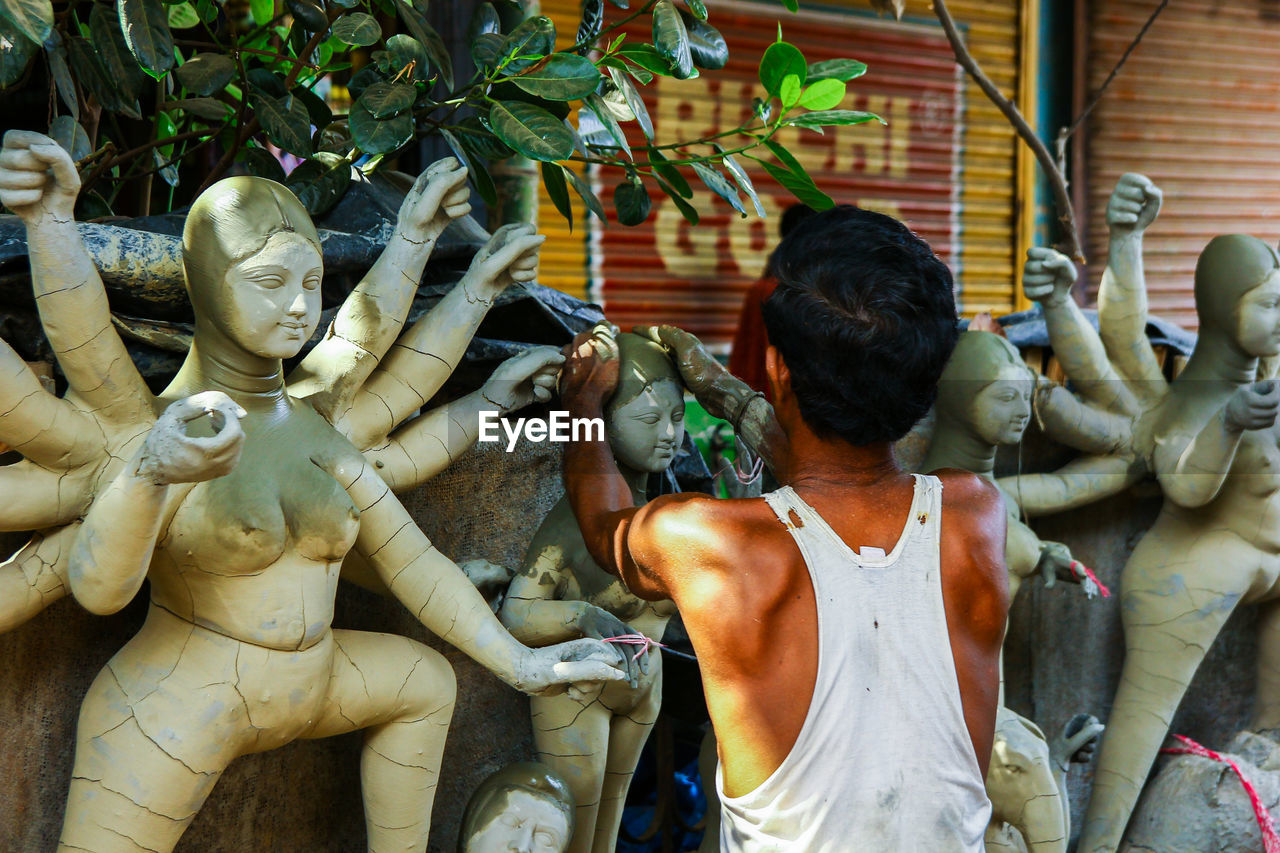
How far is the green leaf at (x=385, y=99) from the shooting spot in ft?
7.47

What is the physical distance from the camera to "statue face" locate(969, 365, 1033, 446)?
2.96 meters

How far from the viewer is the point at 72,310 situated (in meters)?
1.89

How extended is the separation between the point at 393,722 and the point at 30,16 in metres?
1.28

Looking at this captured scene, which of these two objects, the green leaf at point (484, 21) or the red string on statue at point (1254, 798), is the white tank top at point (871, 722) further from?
the red string on statue at point (1254, 798)

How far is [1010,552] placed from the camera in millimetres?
2959

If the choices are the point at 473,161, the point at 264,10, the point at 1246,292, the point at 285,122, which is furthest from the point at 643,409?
the point at 1246,292

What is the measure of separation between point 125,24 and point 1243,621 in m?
3.38

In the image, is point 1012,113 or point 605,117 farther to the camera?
point 1012,113

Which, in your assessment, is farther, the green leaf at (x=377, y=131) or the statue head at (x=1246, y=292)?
the statue head at (x=1246, y=292)

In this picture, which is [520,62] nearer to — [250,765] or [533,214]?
[250,765]

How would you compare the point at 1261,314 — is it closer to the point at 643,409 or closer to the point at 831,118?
the point at 831,118

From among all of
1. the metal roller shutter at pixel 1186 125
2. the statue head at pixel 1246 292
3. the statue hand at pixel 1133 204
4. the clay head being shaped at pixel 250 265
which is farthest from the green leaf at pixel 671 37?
the metal roller shutter at pixel 1186 125

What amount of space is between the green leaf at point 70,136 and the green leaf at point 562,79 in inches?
35.5

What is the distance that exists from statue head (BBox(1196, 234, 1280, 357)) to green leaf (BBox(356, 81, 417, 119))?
6.99 feet
